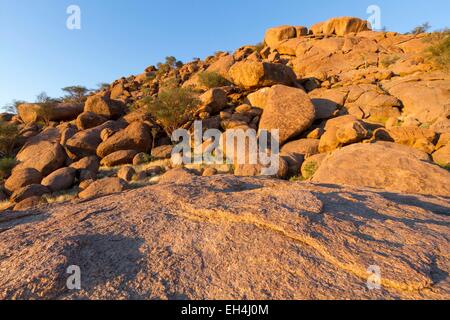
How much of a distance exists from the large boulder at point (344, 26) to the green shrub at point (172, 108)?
22746mm

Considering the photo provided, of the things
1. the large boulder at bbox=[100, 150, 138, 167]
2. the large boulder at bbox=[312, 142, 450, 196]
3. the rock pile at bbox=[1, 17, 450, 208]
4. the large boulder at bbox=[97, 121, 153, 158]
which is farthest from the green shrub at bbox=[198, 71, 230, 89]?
the large boulder at bbox=[312, 142, 450, 196]

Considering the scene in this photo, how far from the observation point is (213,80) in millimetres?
19562

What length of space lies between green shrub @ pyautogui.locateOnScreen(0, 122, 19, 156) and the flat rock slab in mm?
16285

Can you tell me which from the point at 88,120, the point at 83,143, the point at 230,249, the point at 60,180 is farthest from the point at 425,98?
the point at 88,120

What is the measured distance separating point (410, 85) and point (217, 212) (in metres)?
16.4

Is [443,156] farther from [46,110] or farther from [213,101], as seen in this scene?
[46,110]

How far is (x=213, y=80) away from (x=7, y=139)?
1446 cm

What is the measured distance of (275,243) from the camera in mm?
2221

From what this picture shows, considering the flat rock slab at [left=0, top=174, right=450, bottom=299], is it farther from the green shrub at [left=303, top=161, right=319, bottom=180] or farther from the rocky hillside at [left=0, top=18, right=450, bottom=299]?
the green shrub at [left=303, top=161, right=319, bottom=180]

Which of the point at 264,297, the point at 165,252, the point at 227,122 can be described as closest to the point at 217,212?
the point at 165,252

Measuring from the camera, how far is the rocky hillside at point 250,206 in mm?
1858

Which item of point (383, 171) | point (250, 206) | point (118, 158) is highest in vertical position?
point (250, 206)
